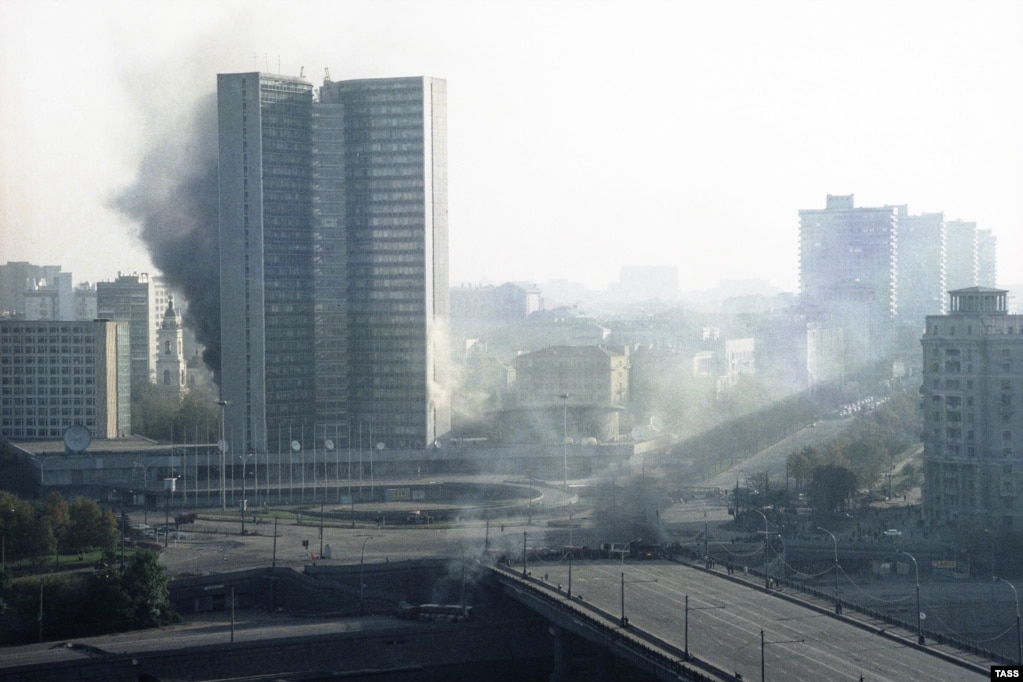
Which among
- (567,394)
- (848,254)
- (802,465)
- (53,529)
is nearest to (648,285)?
(848,254)

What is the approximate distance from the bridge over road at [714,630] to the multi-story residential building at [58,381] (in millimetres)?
33828

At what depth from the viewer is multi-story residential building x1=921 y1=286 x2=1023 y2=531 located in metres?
40.5

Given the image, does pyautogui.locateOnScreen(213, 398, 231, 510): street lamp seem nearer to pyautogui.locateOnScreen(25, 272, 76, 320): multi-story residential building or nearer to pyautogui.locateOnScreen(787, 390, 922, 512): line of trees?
pyautogui.locateOnScreen(25, 272, 76, 320): multi-story residential building

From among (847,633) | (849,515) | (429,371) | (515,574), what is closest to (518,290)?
(429,371)

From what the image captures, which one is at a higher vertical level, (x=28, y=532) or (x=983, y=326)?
(x=983, y=326)

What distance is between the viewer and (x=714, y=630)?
27.9 metres

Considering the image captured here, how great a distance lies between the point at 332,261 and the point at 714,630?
32.7 metres

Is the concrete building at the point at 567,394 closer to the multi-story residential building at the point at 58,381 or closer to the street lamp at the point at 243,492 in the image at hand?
the street lamp at the point at 243,492

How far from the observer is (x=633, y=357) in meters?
71.7

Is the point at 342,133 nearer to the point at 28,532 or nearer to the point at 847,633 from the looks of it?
the point at 28,532

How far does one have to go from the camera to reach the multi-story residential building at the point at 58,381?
2522 inches

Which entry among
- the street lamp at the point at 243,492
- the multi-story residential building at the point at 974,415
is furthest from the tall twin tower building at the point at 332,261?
the multi-story residential building at the point at 974,415

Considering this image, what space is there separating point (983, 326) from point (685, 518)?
9.97 m

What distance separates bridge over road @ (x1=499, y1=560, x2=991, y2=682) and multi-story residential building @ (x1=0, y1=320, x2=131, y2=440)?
33828 millimetres
